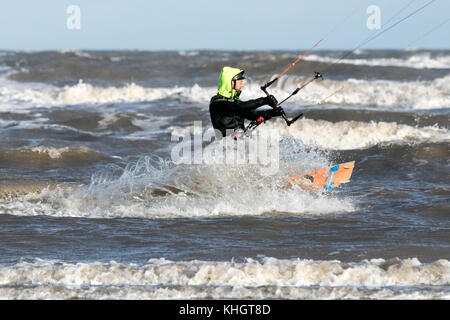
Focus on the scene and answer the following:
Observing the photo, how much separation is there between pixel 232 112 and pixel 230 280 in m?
4.00

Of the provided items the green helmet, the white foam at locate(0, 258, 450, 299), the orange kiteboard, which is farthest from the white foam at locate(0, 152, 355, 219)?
the white foam at locate(0, 258, 450, 299)

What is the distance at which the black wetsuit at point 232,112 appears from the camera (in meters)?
11.3

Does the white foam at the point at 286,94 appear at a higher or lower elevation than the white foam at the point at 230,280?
higher

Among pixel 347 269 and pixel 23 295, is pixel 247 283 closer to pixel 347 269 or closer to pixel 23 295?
pixel 347 269

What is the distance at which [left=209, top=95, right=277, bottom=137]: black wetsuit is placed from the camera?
11.3 metres

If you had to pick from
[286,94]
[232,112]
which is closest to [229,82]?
[232,112]

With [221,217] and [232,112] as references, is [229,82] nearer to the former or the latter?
[232,112]

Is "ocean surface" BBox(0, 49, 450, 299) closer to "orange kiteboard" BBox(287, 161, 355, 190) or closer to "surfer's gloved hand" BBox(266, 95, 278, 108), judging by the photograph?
"orange kiteboard" BBox(287, 161, 355, 190)

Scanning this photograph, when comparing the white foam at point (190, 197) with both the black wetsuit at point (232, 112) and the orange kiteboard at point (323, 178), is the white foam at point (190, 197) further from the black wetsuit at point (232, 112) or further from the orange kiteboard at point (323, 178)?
the black wetsuit at point (232, 112)

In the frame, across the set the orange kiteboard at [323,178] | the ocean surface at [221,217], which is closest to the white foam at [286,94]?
the ocean surface at [221,217]

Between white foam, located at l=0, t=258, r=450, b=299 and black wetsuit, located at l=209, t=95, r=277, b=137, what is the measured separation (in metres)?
3.21

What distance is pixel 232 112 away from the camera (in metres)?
11.5

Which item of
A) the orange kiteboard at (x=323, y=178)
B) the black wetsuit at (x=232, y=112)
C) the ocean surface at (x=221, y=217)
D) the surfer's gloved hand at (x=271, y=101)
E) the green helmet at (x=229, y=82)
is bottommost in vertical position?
the ocean surface at (x=221, y=217)

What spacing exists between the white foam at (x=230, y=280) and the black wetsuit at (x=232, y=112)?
3.21m
